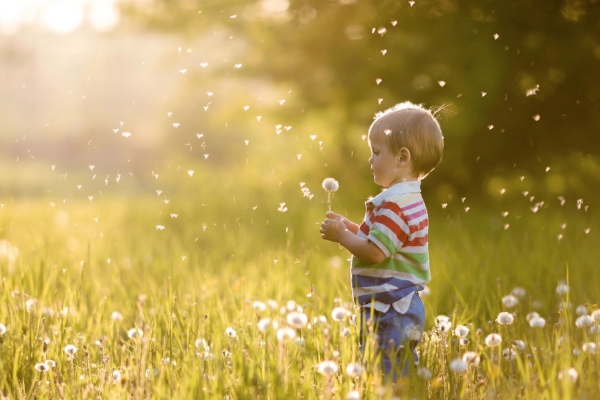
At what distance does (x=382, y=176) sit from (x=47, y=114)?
32.6 m

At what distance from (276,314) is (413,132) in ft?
3.82

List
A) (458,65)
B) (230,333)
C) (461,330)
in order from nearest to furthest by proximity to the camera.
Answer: (461,330) < (230,333) < (458,65)

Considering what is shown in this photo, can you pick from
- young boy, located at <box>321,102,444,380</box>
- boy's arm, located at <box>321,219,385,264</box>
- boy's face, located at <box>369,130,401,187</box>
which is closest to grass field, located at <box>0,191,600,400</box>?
young boy, located at <box>321,102,444,380</box>

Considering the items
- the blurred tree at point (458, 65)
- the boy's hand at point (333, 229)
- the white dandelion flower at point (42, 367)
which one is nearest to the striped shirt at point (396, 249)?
the boy's hand at point (333, 229)

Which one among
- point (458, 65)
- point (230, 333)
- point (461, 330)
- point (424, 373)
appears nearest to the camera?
point (424, 373)

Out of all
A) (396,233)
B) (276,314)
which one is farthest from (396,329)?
(276,314)

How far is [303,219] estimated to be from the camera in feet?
25.6

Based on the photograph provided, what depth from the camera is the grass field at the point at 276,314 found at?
2.52m

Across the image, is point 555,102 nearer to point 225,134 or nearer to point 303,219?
point 303,219

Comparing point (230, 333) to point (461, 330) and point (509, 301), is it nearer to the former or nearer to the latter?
point (461, 330)

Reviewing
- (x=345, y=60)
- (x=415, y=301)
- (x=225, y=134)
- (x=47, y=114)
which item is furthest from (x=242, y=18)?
(x=47, y=114)

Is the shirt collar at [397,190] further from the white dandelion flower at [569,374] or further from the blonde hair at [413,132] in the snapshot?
the white dandelion flower at [569,374]

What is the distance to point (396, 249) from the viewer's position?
276cm

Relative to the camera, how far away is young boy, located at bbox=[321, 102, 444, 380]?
275 centimetres
